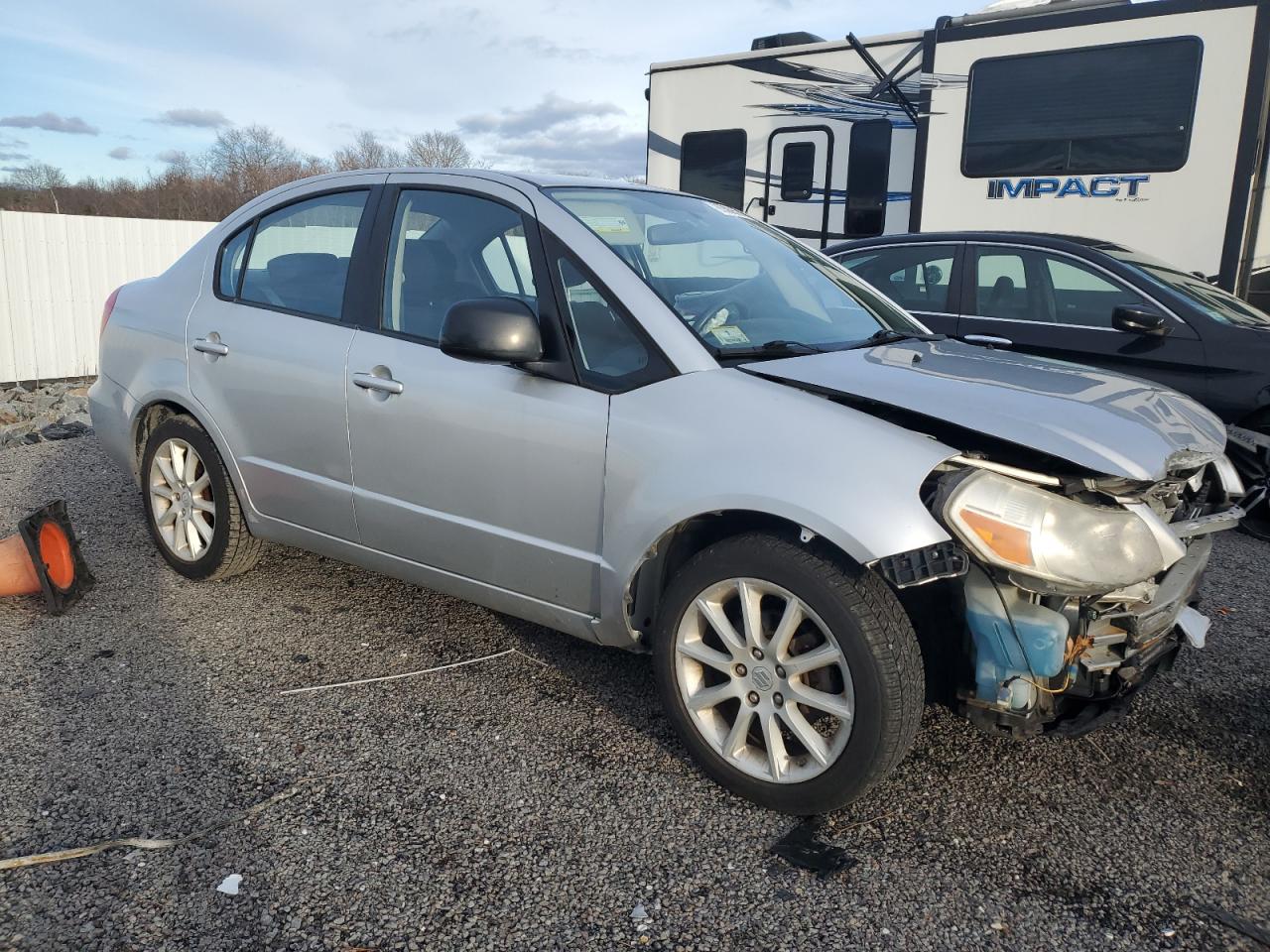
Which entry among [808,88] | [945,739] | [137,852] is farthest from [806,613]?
[808,88]

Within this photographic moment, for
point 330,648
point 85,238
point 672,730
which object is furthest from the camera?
point 85,238

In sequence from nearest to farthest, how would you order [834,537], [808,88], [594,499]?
[834,537] → [594,499] → [808,88]

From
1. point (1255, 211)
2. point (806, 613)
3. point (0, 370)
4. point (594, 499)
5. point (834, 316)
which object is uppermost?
point (1255, 211)

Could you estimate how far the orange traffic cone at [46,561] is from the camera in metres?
4.05

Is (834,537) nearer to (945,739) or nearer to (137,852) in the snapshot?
(945,739)

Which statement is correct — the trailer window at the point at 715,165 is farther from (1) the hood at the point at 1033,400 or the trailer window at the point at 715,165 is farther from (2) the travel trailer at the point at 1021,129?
(1) the hood at the point at 1033,400

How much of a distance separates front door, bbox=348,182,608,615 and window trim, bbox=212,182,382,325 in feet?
0.50

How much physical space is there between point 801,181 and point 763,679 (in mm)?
7697

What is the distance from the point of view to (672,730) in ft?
10.5

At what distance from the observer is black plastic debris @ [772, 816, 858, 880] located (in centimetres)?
255

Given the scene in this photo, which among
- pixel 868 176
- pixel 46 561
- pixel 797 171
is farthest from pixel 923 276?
pixel 46 561

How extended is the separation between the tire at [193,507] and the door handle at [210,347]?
1.11 ft

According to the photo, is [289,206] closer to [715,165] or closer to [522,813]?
[522,813]

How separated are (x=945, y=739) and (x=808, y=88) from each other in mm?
7700
